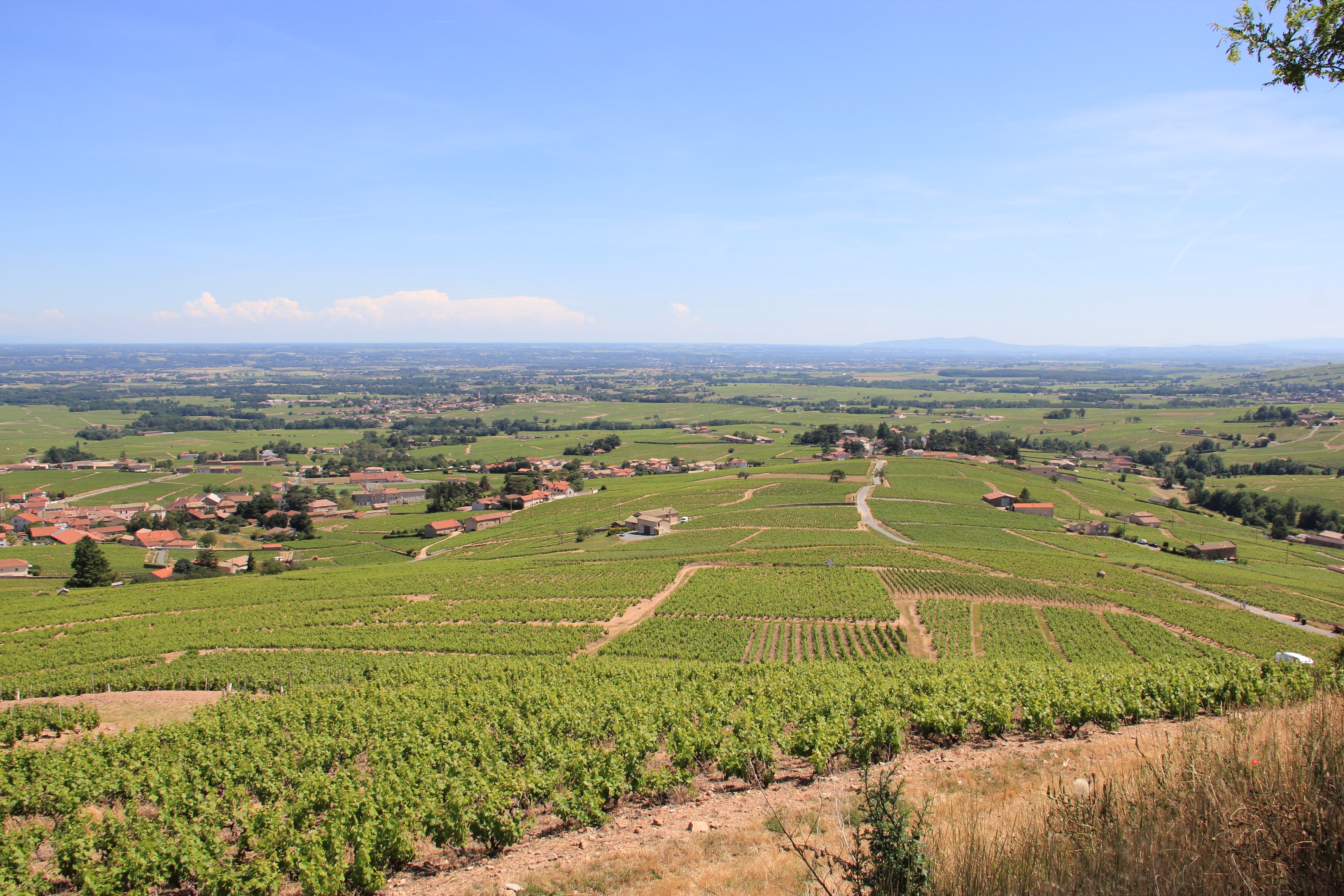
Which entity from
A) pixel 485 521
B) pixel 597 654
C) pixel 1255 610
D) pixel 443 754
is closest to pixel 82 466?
pixel 485 521

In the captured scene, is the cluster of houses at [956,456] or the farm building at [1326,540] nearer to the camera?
the farm building at [1326,540]

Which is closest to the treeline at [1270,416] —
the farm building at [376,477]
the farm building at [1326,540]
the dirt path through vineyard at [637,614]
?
the farm building at [1326,540]

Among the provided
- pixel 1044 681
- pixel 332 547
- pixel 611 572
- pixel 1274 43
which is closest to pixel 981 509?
pixel 611 572

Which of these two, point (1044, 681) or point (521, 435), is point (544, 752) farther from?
point (521, 435)

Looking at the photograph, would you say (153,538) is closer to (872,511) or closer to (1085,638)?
(872,511)

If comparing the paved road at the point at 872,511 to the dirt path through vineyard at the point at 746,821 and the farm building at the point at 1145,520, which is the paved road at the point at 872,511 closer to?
the farm building at the point at 1145,520
